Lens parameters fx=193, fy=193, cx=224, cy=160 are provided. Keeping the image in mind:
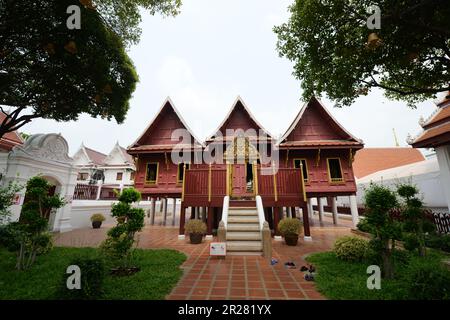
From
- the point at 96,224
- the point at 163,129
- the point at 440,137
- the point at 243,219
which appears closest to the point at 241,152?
the point at 243,219

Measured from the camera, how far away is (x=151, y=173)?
14.0 metres

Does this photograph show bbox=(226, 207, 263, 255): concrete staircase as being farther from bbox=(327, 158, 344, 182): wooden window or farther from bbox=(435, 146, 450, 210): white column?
bbox=(435, 146, 450, 210): white column

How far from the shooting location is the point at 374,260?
15.7 feet

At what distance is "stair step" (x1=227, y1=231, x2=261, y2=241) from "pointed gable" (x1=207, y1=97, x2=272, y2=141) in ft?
24.7

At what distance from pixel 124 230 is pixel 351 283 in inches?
218

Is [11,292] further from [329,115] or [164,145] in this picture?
[329,115]

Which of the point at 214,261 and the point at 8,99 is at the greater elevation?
the point at 8,99

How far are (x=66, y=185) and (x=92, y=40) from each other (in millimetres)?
9337

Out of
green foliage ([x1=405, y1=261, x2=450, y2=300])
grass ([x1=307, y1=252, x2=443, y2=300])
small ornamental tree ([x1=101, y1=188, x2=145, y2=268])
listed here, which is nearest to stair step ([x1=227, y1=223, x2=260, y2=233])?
grass ([x1=307, y1=252, x2=443, y2=300])

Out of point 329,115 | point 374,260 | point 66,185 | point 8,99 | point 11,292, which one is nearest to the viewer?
point 11,292

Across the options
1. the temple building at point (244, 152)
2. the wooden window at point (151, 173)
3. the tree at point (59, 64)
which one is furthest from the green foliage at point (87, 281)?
the wooden window at point (151, 173)

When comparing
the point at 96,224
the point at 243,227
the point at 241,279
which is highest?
the point at 243,227

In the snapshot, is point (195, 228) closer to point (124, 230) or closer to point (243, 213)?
point (243, 213)
